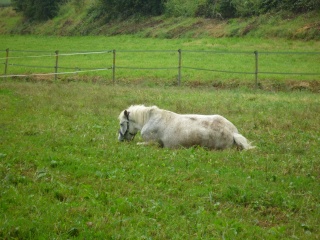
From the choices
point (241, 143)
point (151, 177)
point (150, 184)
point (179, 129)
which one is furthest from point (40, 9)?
point (150, 184)

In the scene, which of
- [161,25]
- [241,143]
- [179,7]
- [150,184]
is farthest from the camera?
[179,7]

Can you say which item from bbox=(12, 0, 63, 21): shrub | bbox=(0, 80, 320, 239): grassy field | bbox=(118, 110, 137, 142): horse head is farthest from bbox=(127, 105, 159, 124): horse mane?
bbox=(12, 0, 63, 21): shrub

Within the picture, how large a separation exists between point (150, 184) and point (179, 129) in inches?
126

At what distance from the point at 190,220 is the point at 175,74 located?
21.4 metres

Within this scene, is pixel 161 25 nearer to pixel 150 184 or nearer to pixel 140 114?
pixel 140 114

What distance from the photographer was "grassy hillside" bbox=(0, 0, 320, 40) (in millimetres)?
35031

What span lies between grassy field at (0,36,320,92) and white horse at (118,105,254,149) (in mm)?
12929

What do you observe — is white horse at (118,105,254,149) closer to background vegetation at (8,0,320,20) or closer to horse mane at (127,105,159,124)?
horse mane at (127,105,159,124)

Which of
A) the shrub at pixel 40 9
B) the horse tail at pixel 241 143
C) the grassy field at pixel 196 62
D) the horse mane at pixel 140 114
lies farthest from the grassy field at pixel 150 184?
the shrub at pixel 40 9

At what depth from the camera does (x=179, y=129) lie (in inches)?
409

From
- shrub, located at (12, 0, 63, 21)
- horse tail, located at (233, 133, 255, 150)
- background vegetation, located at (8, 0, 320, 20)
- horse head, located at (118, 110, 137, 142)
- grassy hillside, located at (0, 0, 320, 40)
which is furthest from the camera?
shrub, located at (12, 0, 63, 21)

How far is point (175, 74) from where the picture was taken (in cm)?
2709

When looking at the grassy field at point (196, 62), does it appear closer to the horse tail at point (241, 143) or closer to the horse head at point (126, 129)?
the horse head at point (126, 129)

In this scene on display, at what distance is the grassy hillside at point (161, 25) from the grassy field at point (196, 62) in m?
1.60
